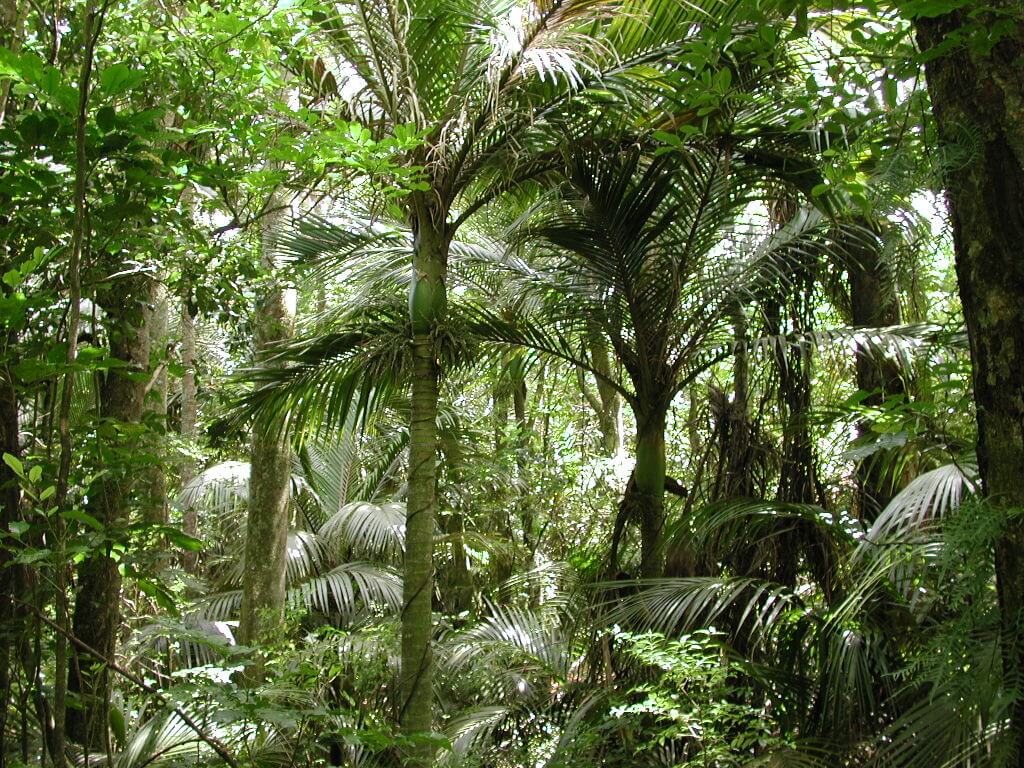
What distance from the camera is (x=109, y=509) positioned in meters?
3.06

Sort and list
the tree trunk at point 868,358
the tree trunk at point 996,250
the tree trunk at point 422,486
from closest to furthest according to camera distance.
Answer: the tree trunk at point 996,250 → the tree trunk at point 422,486 → the tree trunk at point 868,358

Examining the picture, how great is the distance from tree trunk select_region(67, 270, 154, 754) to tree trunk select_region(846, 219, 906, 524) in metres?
3.95

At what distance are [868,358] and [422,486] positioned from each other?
281 centimetres

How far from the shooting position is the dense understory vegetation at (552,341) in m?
2.24

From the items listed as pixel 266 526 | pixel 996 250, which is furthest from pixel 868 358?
pixel 266 526

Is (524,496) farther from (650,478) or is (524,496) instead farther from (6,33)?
(6,33)

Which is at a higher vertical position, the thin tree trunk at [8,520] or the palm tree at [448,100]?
the palm tree at [448,100]

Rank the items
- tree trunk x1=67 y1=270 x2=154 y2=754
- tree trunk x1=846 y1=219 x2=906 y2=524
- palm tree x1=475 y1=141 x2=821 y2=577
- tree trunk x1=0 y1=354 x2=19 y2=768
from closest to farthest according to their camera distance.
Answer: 1. tree trunk x1=0 y1=354 x2=19 y2=768
2. tree trunk x1=67 y1=270 x2=154 y2=754
3. palm tree x1=475 y1=141 x2=821 y2=577
4. tree trunk x1=846 y1=219 x2=906 y2=524

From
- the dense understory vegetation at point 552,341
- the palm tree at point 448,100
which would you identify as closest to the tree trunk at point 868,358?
the dense understory vegetation at point 552,341

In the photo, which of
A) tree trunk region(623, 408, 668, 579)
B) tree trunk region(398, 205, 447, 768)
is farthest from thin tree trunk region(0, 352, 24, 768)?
tree trunk region(623, 408, 668, 579)

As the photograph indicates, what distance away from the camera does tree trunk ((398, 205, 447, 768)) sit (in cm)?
422

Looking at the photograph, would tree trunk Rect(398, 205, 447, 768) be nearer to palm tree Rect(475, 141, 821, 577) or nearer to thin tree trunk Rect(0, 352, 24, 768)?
palm tree Rect(475, 141, 821, 577)

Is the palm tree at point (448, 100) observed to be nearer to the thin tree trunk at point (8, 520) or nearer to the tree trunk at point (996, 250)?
the thin tree trunk at point (8, 520)

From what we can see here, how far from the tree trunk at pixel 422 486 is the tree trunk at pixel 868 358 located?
8.21ft
